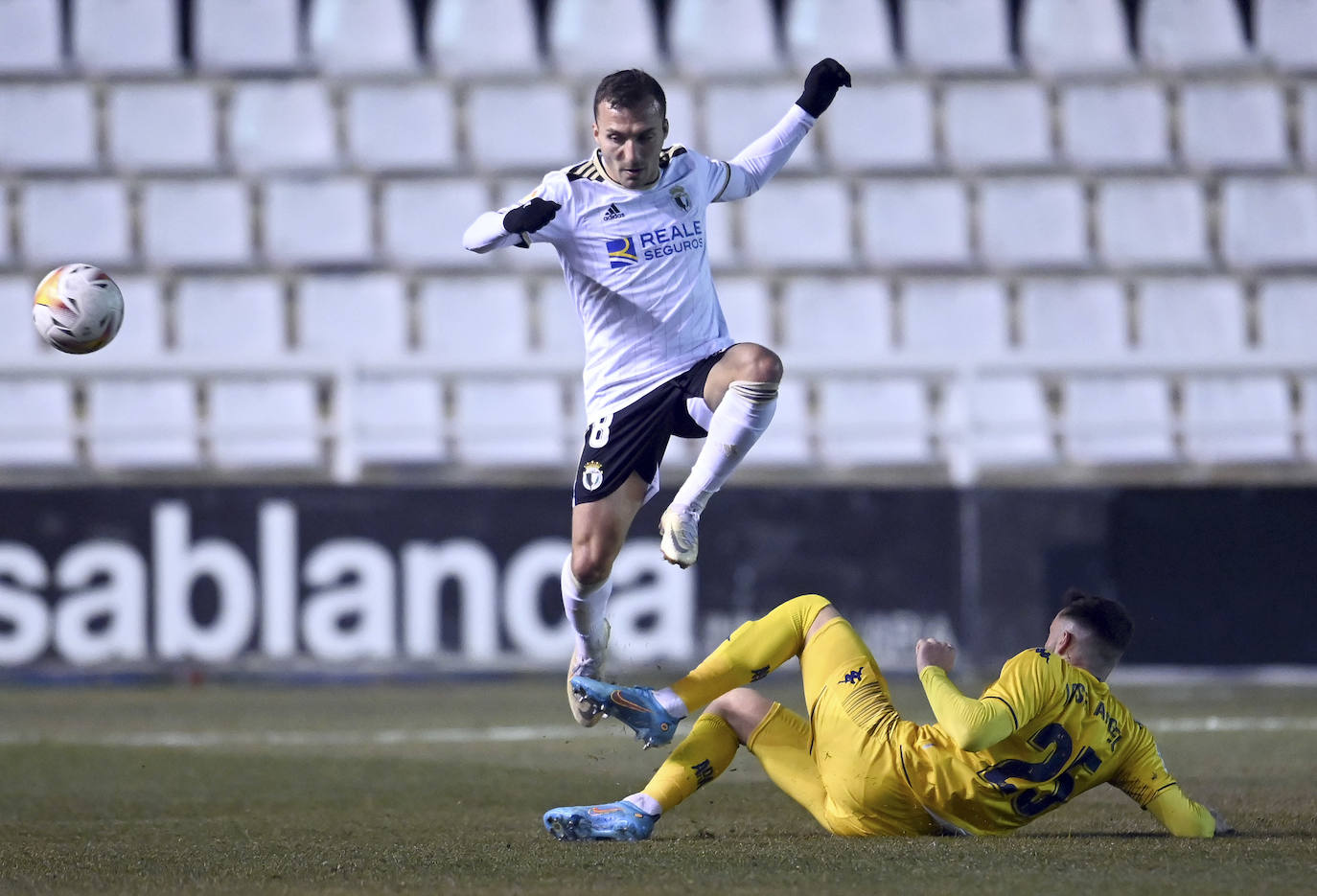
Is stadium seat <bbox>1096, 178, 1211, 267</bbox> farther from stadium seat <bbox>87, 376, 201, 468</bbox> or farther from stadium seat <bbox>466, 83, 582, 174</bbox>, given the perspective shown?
stadium seat <bbox>87, 376, 201, 468</bbox>

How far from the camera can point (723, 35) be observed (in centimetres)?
1388

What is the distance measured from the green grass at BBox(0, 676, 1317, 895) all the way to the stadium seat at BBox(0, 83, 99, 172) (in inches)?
187

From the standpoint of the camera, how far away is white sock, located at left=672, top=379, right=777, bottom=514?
19.9 ft

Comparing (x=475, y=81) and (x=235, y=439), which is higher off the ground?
(x=475, y=81)

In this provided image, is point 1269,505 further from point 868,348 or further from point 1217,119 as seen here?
point 1217,119

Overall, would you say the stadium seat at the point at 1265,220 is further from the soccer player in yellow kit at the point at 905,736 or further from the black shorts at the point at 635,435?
the soccer player in yellow kit at the point at 905,736

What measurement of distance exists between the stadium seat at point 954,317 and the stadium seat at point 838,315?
174mm

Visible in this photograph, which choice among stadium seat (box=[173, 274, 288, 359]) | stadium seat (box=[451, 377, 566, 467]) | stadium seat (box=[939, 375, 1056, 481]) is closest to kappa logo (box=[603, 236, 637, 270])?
stadium seat (box=[939, 375, 1056, 481])

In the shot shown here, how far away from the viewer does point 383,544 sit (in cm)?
1076

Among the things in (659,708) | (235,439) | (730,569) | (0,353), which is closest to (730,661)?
(659,708)

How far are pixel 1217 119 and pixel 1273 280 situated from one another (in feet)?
4.90

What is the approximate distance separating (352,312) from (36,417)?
2260 mm

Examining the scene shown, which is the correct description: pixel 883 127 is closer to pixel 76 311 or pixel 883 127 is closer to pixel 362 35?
pixel 362 35

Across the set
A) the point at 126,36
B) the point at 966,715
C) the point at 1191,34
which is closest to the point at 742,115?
the point at 1191,34
